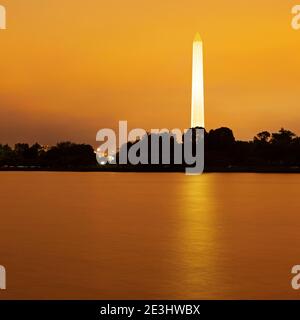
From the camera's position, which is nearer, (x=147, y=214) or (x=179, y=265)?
(x=179, y=265)

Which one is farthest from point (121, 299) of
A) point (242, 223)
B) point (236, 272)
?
point (242, 223)

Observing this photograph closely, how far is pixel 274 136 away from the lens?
398ft

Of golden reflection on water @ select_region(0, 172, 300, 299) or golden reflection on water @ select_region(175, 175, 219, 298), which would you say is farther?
golden reflection on water @ select_region(175, 175, 219, 298)

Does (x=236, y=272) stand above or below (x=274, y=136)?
below

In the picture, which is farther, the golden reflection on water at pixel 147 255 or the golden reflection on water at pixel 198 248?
the golden reflection on water at pixel 198 248

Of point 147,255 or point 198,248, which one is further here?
point 198,248

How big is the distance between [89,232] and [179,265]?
7.41 metres
